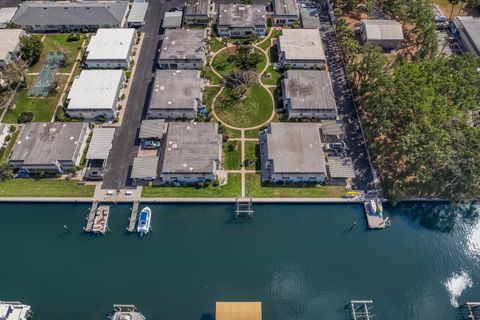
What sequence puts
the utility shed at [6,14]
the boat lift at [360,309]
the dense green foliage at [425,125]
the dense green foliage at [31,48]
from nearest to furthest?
the boat lift at [360,309] → the dense green foliage at [425,125] → the dense green foliage at [31,48] → the utility shed at [6,14]

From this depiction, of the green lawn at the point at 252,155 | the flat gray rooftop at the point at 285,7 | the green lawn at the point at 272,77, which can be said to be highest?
the flat gray rooftop at the point at 285,7

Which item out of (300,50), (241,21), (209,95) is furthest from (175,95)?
(300,50)

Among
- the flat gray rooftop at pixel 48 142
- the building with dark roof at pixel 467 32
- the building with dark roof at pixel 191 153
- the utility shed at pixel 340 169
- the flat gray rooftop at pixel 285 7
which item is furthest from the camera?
the flat gray rooftop at pixel 285 7

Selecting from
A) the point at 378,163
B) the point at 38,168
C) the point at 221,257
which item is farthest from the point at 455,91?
the point at 38,168

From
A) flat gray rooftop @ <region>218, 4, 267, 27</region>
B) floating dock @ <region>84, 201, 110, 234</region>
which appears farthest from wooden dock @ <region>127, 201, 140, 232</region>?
flat gray rooftop @ <region>218, 4, 267, 27</region>

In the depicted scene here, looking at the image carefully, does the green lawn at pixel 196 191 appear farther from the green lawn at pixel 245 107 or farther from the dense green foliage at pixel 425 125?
the dense green foliage at pixel 425 125

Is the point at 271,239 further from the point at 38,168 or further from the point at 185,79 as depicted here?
the point at 38,168

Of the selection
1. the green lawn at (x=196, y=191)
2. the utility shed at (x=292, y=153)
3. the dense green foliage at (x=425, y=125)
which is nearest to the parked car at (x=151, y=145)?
the green lawn at (x=196, y=191)
